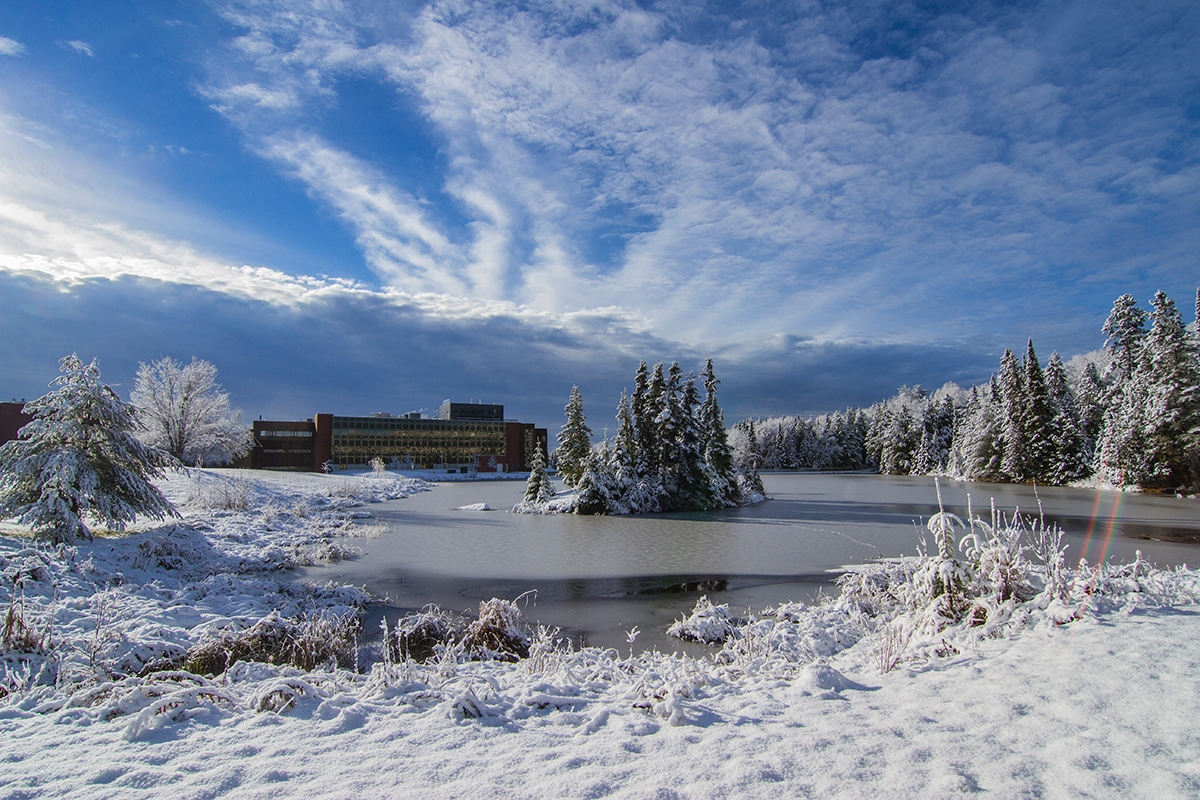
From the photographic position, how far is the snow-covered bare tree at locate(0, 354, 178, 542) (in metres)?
12.2

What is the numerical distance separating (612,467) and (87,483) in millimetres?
28643

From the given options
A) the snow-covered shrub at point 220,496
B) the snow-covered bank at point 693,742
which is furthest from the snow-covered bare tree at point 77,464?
the snow-covered shrub at point 220,496

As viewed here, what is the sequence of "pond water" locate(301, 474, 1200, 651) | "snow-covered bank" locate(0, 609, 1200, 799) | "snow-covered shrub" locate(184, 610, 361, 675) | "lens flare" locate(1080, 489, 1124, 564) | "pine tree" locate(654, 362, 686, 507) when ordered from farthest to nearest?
"pine tree" locate(654, 362, 686, 507) → "lens flare" locate(1080, 489, 1124, 564) → "pond water" locate(301, 474, 1200, 651) → "snow-covered shrub" locate(184, 610, 361, 675) → "snow-covered bank" locate(0, 609, 1200, 799)

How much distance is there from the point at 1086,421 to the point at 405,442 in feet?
310

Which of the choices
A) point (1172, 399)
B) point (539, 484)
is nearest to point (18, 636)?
point (539, 484)

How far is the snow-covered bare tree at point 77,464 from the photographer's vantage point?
12.2 meters

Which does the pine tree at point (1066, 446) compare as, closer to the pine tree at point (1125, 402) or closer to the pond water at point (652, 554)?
the pine tree at point (1125, 402)

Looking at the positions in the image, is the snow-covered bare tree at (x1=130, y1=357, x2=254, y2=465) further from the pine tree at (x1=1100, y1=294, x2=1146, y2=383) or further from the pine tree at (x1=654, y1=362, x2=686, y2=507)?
the pine tree at (x1=1100, y1=294, x2=1146, y2=383)

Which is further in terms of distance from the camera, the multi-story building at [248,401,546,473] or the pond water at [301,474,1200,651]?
the multi-story building at [248,401,546,473]

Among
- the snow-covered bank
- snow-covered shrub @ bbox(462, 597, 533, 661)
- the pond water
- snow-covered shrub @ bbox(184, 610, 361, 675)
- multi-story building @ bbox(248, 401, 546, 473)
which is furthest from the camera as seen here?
multi-story building @ bbox(248, 401, 546, 473)

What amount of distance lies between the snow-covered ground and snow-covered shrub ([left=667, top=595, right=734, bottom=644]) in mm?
1832

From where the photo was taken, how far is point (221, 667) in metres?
8.08

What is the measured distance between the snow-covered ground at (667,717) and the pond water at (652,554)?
171 inches

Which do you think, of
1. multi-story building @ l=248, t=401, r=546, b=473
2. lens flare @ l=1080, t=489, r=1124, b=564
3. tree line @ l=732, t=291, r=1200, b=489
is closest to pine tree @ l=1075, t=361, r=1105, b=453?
tree line @ l=732, t=291, r=1200, b=489
